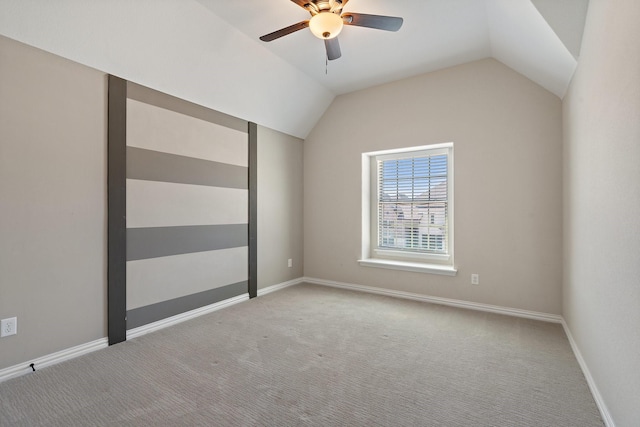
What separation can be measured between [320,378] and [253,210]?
241 cm

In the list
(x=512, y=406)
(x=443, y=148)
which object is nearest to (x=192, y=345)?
(x=512, y=406)

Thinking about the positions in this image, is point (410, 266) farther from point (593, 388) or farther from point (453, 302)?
point (593, 388)

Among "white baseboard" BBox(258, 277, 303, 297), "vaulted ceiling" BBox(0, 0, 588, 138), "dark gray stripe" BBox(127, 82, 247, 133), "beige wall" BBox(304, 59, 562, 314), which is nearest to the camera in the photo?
"vaulted ceiling" BBox(0, 0, 588, 138)

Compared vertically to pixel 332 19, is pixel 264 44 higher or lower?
higher

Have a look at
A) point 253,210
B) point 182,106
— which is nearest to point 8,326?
point 182,106

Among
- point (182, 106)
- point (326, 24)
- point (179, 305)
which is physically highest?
point (326, 24)

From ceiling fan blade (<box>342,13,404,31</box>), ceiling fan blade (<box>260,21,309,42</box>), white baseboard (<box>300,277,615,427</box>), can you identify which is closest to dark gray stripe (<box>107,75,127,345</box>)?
ceiling fan blade (<box>260,21,309,42</box>)

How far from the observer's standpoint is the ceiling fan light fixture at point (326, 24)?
2.15 meters

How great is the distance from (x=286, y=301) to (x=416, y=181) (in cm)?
236

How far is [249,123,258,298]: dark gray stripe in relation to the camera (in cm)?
392

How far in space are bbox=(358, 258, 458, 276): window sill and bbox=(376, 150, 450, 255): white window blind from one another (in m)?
0.21

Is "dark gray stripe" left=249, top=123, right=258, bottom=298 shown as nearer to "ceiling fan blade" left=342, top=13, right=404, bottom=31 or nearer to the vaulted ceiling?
the vaulted ceiling

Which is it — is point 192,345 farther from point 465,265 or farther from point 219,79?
point 465,265

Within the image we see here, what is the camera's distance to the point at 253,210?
3971 millimetres
